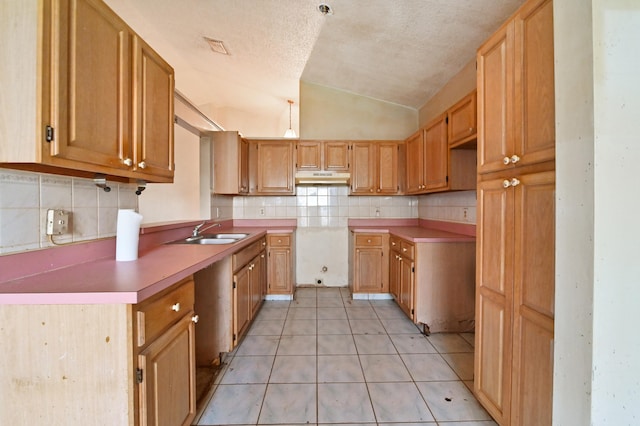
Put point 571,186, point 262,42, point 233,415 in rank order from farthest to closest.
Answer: point 262,42
point 233,415
point 571,186

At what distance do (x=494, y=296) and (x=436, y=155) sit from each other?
166 cm

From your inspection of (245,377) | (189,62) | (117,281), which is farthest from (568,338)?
(189,62)

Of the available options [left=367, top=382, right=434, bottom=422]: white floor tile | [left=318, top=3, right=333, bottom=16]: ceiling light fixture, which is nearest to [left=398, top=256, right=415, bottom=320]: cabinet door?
[left=367, top=382, right=434, bottom=422]: white floor tile

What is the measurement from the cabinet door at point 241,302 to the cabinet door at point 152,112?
0.97 m

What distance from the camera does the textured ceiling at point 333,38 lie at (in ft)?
6.66

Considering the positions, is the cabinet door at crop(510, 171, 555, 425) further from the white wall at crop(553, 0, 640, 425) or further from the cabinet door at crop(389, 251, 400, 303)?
the cabinet door at crop(389, 251, 400, 303)

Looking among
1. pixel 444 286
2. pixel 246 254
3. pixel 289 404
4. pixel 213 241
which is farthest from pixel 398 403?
pixel 213 241

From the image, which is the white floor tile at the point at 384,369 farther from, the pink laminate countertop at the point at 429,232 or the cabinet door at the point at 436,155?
the cabinet door at the point at 436,155

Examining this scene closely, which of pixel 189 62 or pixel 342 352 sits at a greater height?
pixel 189 62

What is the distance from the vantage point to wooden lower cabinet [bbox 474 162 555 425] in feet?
3.39

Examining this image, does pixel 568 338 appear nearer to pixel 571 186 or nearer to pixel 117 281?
pixel 571 186

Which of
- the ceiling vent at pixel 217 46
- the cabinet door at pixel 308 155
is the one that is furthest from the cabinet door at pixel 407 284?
the ceiling vent at pixel 217 46

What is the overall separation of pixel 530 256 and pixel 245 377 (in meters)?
1.82

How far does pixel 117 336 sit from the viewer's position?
0.86 m
